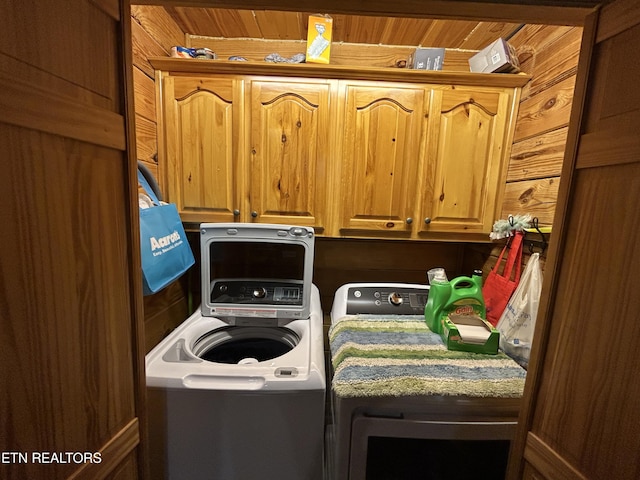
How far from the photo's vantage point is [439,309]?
115 centimetres

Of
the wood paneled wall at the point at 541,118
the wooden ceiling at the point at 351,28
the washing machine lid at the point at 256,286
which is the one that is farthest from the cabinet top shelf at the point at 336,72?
the washing machine lid at the point at 256,286

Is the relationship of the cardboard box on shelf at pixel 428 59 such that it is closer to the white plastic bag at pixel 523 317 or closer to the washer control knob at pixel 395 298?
the white plastic bag at pixel 523 317

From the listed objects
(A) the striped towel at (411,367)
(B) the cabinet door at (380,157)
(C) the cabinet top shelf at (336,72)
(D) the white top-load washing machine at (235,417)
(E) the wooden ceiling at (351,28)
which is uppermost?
(E) the wooden ceiling at (351,28)

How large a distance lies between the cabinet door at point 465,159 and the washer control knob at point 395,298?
0.36 m

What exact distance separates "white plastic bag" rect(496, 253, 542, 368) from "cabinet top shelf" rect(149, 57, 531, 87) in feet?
2.92

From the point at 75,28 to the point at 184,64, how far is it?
1.01 m

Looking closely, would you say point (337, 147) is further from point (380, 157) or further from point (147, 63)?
point (147, 63)

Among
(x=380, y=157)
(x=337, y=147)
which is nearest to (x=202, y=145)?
(x=337, y=147)

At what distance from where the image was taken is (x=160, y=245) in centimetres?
111

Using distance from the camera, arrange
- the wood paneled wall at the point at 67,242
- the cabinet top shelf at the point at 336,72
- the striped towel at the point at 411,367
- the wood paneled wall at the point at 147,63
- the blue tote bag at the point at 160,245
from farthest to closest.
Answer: the cabinet top shelf at the point at 336,72
the wood paneled wall at the point at 147,63
the blue tote bag at the point at 160,245
the striped towel at the point at 411,367
the wood paneled wall at the point at 67,242

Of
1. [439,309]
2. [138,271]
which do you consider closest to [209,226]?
[138,271]

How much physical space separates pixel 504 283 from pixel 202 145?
5.36 feet

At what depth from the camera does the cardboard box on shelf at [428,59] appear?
1.39 metres

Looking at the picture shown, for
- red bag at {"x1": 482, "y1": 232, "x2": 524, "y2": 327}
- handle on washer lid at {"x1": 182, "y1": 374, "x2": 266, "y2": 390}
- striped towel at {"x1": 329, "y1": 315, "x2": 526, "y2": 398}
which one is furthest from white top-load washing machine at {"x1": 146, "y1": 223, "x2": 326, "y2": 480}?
red bag at {"x1": 482, "y1": 232, "x2": 524, "y2": 327}
